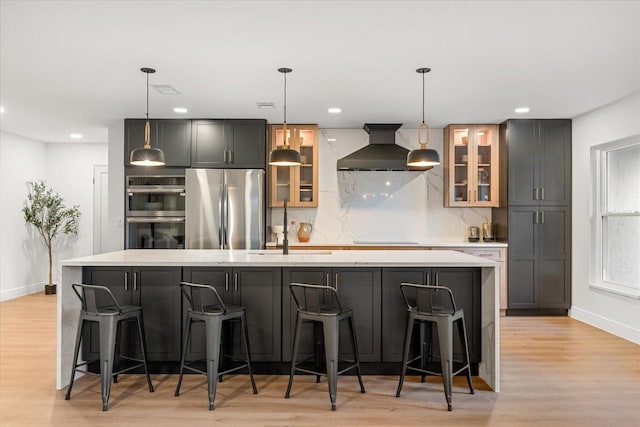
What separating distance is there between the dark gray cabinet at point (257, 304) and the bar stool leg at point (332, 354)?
0.64 metres

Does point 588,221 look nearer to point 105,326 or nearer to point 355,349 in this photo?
point 355,349

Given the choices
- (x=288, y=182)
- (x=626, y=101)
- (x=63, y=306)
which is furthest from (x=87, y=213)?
(x=626, y=101)

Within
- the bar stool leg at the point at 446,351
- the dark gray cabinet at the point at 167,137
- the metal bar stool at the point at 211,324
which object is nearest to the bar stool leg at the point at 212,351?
the metal bar stool at the point at 211,324

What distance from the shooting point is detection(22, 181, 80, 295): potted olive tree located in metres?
7.56

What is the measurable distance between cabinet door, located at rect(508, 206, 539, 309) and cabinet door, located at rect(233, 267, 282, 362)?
3.72m

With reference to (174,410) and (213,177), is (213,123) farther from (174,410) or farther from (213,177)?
(174,410)

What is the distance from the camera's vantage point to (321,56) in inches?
150

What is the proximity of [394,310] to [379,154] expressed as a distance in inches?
112

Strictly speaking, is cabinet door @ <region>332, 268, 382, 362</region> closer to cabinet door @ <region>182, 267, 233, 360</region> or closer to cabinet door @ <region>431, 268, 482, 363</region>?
cabinet door @ <region>431, 268, 482, 363</region>

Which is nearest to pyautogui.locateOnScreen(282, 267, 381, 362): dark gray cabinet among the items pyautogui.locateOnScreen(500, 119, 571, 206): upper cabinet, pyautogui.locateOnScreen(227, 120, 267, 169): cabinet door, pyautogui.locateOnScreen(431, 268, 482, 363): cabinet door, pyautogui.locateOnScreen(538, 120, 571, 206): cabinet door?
pyautogui.locateOnScreen(431, 268, 482, 363): cabinet door

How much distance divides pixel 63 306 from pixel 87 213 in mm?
5197

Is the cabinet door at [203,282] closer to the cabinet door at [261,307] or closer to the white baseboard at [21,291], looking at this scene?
the cabinet door at [261,307]

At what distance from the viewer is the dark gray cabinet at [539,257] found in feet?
20.2

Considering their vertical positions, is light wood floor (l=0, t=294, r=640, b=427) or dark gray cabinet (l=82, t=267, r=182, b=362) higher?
dark gray cabinet (l=82, t=267, r=182, b=362)
